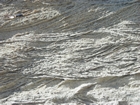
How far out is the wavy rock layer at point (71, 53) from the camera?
7.28 ft

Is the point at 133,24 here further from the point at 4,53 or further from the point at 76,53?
the point at 4,53

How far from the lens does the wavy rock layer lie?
2.22 m

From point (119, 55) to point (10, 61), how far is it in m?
1.03

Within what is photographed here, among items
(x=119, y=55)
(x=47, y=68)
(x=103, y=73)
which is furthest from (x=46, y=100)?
(x=119, y=55)

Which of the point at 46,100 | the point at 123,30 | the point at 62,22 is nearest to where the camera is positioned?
the point at 46,100

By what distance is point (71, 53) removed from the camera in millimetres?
2555

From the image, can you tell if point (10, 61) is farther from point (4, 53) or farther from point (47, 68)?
point (47, 68)

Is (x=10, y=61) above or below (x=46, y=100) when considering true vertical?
above

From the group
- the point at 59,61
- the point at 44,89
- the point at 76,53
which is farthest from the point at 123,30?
the point at 44,89

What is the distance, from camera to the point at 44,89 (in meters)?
2.34

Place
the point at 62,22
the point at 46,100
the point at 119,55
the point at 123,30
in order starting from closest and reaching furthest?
the point at 46,100
the point at 119,55
the point at 123,30
the point at 62,22

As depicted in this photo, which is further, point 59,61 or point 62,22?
point 62,22

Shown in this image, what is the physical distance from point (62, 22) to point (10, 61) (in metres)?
0.68

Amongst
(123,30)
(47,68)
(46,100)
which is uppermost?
(123,30)
